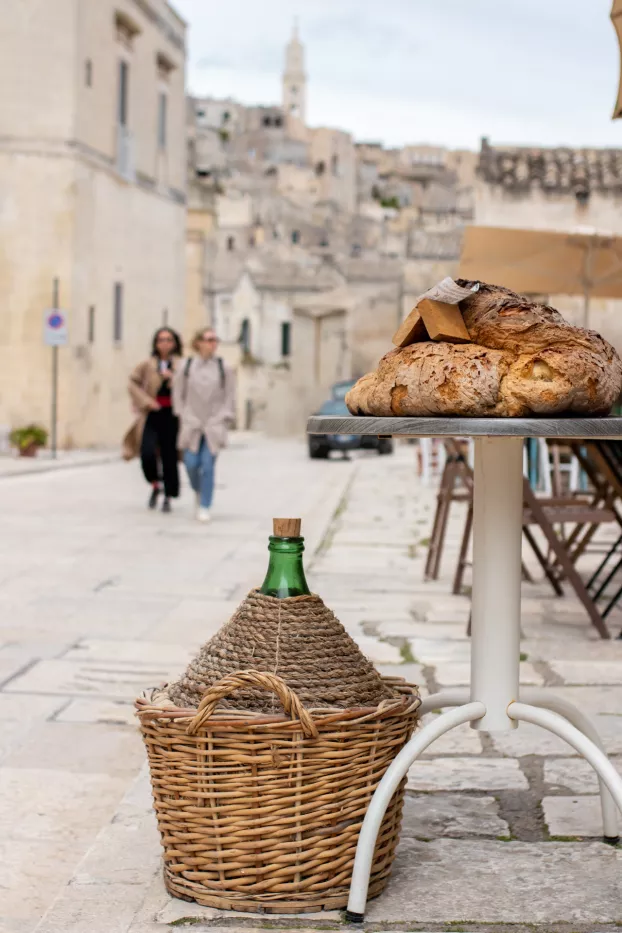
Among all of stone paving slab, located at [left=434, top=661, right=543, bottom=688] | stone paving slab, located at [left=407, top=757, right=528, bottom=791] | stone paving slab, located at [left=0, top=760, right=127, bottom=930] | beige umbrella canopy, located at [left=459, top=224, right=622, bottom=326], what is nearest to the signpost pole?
beige umbrella canopy, located at [left=459, top=224, right=622, bottom=326]

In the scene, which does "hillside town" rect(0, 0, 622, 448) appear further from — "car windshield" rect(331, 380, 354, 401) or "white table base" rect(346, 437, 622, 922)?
"white table base" rect(346, 437, 622, 922)

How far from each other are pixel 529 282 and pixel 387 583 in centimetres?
311

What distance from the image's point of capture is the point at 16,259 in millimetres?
24484

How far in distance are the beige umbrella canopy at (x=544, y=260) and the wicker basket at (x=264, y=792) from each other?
6501 millimetres

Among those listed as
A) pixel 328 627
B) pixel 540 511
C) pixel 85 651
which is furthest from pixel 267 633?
pixel 540 511

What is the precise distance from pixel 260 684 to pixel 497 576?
66 centimetres

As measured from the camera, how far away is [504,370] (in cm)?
278

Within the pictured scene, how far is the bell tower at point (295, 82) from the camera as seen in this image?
156500 millimetres

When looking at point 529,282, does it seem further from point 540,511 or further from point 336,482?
point 336,482

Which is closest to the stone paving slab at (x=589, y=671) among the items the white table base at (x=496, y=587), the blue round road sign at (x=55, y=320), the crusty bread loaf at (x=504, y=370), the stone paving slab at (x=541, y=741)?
the stone paving slab at (x=541, y=741)

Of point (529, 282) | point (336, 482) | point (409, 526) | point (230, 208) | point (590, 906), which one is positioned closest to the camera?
point (590, 906)

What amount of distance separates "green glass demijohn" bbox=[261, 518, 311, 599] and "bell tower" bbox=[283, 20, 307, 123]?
158025mm

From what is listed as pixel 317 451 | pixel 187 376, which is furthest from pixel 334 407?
pixel 187 376

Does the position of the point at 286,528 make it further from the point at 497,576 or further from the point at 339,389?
the point at 339,389
